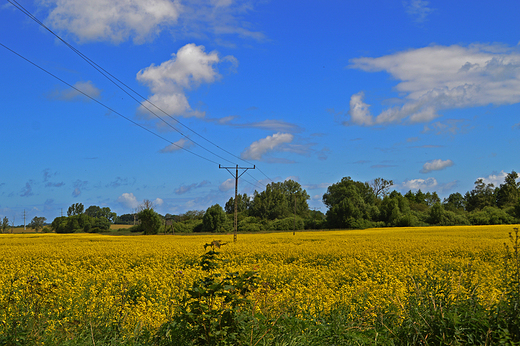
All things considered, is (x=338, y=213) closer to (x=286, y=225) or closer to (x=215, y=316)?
(x=286, y=225)

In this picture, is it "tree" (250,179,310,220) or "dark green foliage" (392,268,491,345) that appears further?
"tree" (250,179,310,220)

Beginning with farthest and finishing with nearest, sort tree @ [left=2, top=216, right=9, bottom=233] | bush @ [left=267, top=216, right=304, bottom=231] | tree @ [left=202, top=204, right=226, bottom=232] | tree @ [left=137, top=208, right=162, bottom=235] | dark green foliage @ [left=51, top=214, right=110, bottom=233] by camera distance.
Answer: tree @ [left=2, top=216, right=9, bottom=233] < dark green foliage @ [left=51, top=214, right=110, bottom=233] < bush @ [left=267, top=216, right=304, bottom=231] < tree @ [left=202, top=204, right=226, bottom=232] < tree @ [left=137, top=208, right=162, bottom=235]

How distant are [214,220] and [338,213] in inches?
968

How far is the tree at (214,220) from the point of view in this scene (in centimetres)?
7212

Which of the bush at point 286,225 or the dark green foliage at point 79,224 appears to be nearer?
the bush at point 286,225

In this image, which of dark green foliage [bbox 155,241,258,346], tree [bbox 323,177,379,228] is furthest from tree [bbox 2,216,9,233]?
dark green foliage [bbox 155,241,258,346]

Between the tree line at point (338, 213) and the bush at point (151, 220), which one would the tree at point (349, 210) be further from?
the bush at point (151, 220)

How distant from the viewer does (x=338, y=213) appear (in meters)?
76.6

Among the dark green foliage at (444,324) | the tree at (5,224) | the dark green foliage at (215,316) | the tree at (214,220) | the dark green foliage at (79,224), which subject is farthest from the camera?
the tree at (5,224)

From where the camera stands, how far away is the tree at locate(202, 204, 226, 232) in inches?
2840

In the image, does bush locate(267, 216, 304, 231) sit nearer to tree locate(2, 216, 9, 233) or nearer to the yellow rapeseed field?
the yellow rapeseed field

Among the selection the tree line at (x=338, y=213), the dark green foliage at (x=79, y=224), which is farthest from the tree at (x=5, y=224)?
the dark green foliage at (x=79, y=224)

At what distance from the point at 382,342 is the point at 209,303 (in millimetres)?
2182

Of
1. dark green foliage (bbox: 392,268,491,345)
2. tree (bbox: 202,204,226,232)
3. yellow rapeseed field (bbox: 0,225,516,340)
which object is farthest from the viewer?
tree (bbox: 202,204,226,232)
